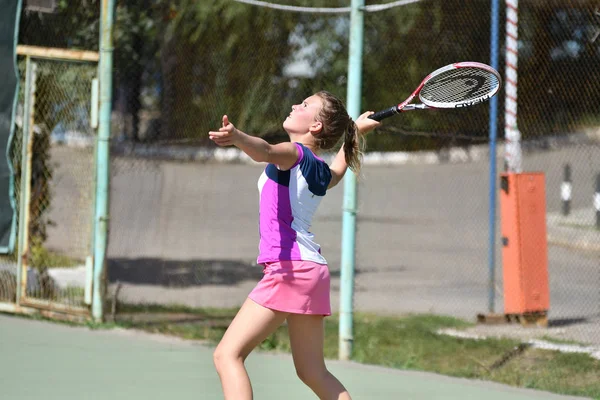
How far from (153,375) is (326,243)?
6.81m

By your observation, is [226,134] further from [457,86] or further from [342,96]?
[342,96]

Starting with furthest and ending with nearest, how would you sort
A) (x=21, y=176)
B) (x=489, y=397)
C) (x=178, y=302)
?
(x=178, y=302) < (x=21, y=176) < (x=489, y=397)

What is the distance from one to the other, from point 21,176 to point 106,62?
1.25m

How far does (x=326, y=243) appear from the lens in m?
13.4

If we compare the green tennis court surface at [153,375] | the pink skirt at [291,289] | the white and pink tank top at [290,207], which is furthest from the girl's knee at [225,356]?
the green tennis court surface at [153,375]

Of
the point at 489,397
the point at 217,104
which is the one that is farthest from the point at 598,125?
the point at 217,104

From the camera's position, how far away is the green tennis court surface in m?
6.20

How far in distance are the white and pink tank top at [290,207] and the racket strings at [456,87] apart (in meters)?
0.99

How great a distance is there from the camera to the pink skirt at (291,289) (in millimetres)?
4492

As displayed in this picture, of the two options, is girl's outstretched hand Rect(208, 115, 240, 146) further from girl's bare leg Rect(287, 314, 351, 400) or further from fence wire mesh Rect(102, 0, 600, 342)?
fence wire mesh Rect(102, 0, 600, 342)

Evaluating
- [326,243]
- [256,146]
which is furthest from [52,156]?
[256,146]

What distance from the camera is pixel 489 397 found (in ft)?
20.6

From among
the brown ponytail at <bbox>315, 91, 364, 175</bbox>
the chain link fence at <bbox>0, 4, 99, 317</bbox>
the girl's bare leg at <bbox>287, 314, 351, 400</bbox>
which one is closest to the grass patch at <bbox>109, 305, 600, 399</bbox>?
the chain link fence at <bbox>0, 4, 99, 317</bbox>

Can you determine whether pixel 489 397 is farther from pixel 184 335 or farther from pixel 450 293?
pixel 450 293
